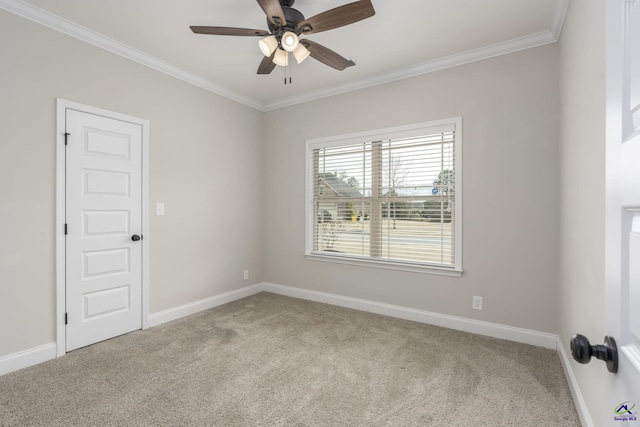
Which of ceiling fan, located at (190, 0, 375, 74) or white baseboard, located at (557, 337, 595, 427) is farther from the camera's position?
ceiling fan, located at (190, 0, 375, 74)

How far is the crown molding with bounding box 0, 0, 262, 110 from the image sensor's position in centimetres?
239

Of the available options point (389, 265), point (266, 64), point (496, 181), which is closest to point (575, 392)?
point (496, 181)

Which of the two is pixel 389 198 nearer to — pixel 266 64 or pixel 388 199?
pixel 388 199

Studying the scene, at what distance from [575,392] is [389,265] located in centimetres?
190

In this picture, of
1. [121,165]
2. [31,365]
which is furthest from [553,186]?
[31,365]

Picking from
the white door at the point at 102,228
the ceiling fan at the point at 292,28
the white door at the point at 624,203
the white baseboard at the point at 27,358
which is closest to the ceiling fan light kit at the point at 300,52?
the ceiling fan at the point at 292,28

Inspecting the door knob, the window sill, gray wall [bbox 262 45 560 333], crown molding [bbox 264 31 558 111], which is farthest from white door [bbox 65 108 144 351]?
the door knob

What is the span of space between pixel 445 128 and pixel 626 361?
297cm

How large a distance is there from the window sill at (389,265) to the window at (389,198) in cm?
Result: 1

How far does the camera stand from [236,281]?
4258 millimetres

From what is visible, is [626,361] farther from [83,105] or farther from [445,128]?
[83,105]

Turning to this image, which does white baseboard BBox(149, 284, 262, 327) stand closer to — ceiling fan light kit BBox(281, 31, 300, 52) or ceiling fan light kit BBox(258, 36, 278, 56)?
ceiling fan light kit BBox(258, 36, 278, 56)

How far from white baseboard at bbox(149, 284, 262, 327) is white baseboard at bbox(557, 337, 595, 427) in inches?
138

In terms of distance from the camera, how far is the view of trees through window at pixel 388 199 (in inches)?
130
